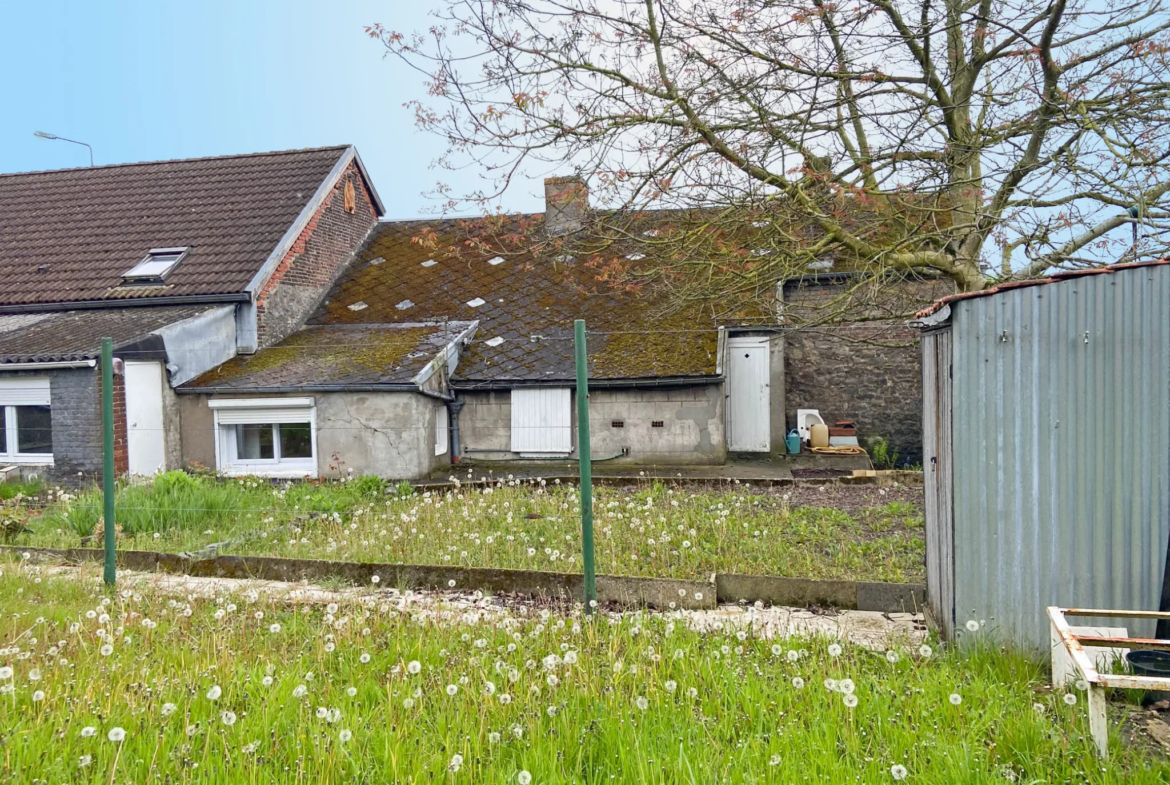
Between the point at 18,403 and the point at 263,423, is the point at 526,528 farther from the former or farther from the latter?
the point at 18,403

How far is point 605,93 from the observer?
895 cm

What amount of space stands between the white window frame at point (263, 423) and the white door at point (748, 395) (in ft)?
30.7

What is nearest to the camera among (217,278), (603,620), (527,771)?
(527,771)

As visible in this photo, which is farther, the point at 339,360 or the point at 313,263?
the point at 313,263

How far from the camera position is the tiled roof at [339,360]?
15.4 meters

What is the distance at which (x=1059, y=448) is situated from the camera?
4.98m

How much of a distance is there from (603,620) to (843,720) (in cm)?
207

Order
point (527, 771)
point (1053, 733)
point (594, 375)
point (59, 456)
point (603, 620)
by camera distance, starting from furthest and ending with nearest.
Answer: point (594, 375) → point (59, 456) → point (603, 620) → point (1053, 733) → point (527, 771)

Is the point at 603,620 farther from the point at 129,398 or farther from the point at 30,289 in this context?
the point at 30,289

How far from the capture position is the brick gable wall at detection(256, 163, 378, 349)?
18.1 m

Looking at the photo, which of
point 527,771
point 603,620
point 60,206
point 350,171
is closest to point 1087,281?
point 603,620

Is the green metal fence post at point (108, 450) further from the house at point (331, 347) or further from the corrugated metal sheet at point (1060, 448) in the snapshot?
the corrugated metal sheet at point (1060, 448)

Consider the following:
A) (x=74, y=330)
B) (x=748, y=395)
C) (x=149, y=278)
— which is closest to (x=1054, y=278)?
(x=748, y=395)

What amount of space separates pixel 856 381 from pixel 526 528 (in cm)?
1223
